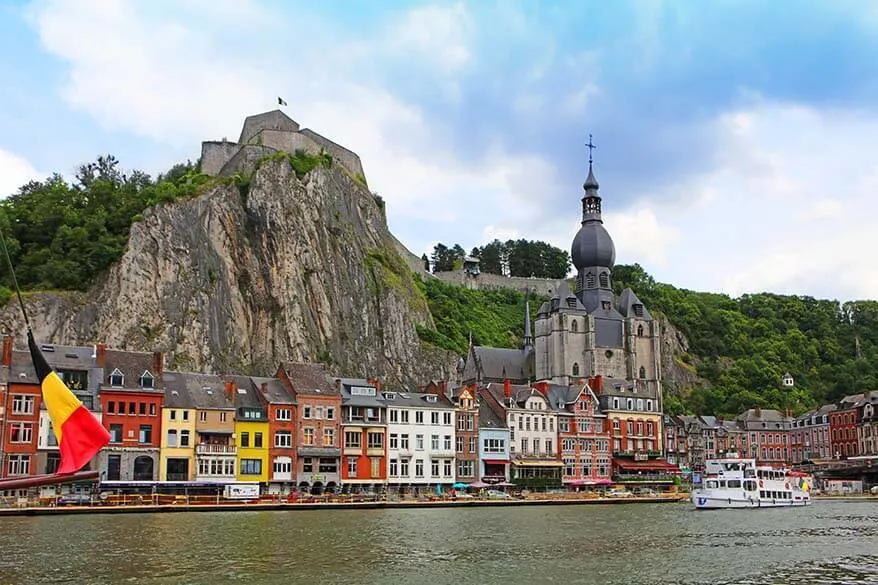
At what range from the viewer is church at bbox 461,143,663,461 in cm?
11956

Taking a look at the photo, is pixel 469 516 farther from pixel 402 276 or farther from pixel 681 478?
→ pixel 402 276

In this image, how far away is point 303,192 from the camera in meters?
104

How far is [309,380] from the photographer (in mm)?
73812

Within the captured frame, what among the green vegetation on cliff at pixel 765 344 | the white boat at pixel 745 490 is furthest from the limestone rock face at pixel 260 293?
the green vegetation on cliff at pixel 765 344

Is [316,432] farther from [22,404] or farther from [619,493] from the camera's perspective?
→ [619,493]

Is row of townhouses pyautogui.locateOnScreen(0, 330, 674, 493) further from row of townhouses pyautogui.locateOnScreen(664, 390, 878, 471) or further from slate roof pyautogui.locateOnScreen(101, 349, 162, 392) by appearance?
row of townhouses pyautogui.locateOnScreen(664, 390, 878, 471)

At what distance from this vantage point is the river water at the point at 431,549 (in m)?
29.4

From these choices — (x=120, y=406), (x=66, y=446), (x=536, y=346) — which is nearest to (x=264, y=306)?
(x=120, y=406)

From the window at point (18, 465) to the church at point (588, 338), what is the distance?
61496 millimetres

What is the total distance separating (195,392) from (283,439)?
6979 mm

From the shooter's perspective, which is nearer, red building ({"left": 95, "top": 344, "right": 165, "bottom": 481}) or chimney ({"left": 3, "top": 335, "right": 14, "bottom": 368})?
chimney ({"left": 3, "top": 335, "right": 14, "bottom": 368})

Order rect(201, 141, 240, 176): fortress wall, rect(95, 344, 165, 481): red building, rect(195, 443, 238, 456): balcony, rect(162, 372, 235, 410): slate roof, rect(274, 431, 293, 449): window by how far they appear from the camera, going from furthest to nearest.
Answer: rect(201, 141, 240, 176): fortress wall → rect(274, 431, 293, 449): window → rect(162, 372, 235, 410): slate roof → rect(195, 443, 238, 456): balcony → rect(95, 344, 165, 481): red building

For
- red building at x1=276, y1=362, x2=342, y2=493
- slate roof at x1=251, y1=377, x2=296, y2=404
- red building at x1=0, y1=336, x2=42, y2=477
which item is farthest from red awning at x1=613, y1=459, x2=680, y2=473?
red building at x1=0, y1=336, x2=42, y2=477

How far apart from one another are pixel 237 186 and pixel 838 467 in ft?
228
